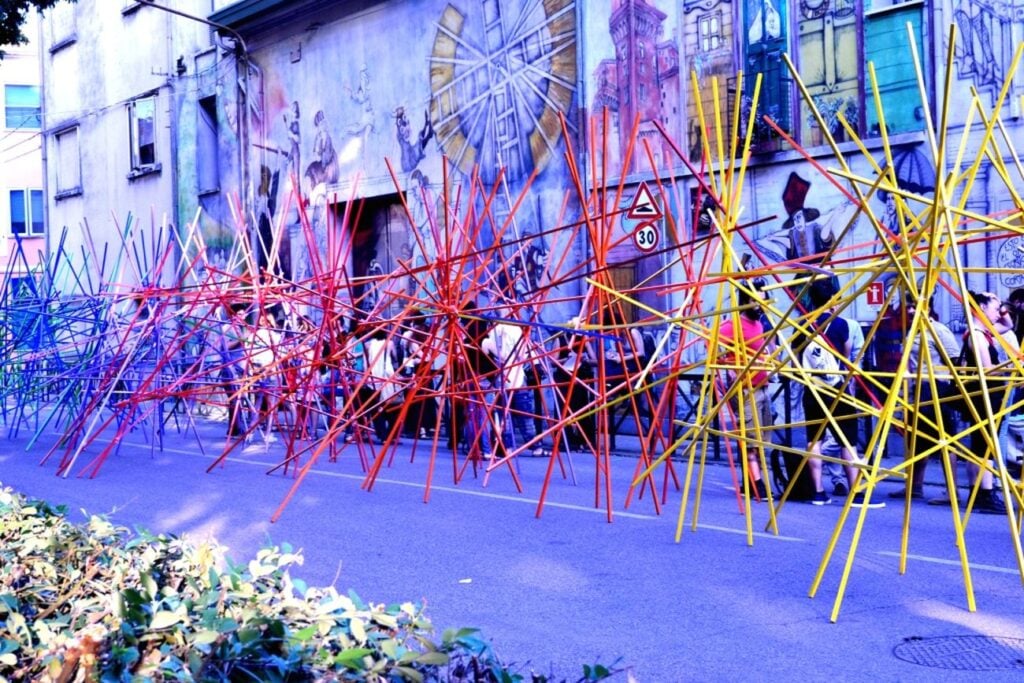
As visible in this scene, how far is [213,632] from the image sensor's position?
3.09 meters

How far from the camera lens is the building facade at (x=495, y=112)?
1485 cm

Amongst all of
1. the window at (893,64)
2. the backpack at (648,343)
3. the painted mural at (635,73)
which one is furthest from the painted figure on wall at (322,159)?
the window at (893,64)

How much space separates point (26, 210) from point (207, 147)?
21604 millimetres

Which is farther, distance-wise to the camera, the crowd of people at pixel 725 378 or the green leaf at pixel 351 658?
the crowd of people at pixel 725 378

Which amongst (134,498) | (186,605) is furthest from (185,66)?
(186,605)

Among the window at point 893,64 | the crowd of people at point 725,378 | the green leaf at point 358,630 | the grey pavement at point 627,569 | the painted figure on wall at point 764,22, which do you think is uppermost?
the painted figure on wall at point 764,22

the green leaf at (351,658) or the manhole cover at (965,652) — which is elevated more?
the green leaf at (351,658)

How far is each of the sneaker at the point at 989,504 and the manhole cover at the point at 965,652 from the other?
4.37 metres

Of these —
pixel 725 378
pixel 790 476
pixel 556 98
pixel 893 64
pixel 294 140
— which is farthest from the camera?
pixel 294 140

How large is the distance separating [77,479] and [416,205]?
10977 mm

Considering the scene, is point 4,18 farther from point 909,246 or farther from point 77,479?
point 909,246

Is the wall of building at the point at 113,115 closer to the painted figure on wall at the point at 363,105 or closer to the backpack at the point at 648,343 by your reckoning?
the painted figure on wall at the point at 363,105

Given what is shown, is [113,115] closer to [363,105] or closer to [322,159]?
[322,159]

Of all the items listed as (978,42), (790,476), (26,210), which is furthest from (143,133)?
(790,476)
